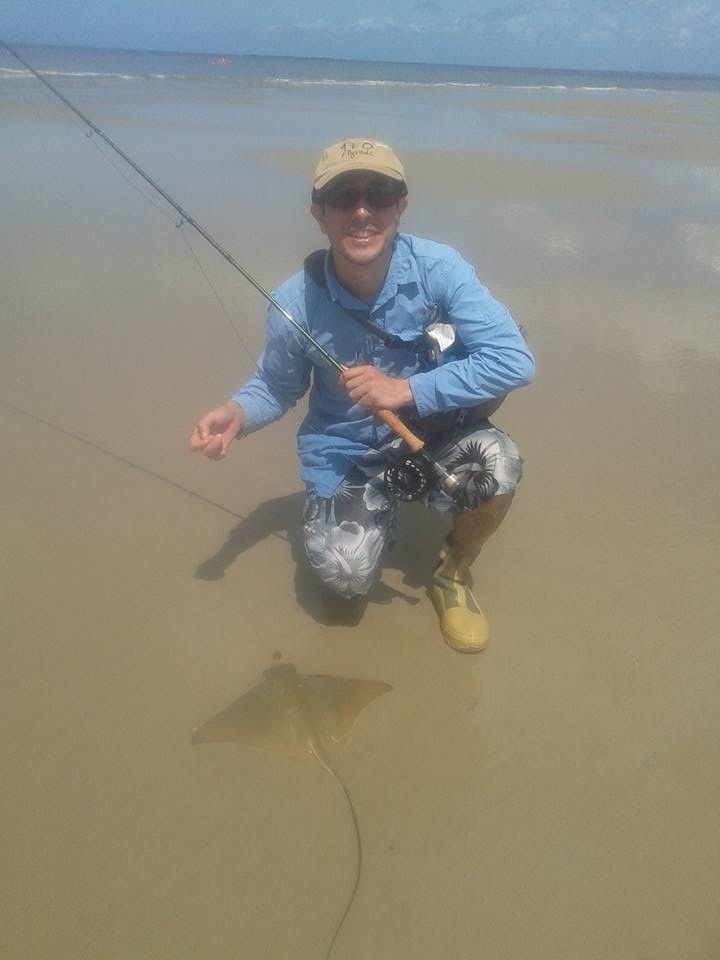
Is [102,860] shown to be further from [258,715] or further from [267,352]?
[267,352]

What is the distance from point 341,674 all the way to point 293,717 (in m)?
0.43

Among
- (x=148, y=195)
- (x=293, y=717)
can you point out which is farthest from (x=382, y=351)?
(x=148, y=195)

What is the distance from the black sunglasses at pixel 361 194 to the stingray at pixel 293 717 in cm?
178

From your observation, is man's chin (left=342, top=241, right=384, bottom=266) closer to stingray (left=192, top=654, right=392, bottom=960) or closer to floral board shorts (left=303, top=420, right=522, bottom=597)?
floral board shorts (left=303, top=420, right=522, bottom=597)

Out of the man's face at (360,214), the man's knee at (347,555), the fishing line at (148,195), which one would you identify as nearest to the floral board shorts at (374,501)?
the man's knee at (347,555)

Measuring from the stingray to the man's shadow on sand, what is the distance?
54cm

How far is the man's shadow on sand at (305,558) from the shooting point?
329 cm

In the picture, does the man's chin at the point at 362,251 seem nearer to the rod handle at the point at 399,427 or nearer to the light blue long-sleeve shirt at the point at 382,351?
the light blue long-sleeve shirt at the point at 382,351

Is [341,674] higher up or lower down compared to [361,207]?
lower down

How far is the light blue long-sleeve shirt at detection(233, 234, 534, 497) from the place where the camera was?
279cm

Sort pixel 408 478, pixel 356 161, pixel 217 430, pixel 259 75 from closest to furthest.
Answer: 1. pixel 356 161
2. pixel 217 430
3. pixel 408 478
4. pixel 259 75

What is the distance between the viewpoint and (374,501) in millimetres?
3096

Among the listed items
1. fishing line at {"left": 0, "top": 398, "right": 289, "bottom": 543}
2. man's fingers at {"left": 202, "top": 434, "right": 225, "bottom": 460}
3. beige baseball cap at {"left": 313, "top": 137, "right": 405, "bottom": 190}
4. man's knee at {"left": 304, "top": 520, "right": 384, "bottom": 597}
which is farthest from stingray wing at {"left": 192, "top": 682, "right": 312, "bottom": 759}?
beige baseball cap at {"left": 313, "top": 137, "right": 405, "bottom": 190}

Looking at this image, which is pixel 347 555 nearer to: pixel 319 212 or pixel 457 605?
pixel 457 605
